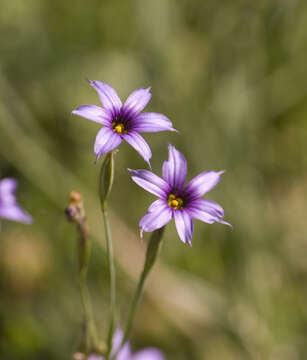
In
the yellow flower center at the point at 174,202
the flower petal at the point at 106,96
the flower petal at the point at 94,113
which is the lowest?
the yellow flower center at the point at 174,202

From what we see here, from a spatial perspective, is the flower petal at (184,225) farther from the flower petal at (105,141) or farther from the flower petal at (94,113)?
the flower petal at (94,113)

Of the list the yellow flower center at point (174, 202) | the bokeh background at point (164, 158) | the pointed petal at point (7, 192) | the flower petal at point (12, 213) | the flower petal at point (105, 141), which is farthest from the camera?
the bokeh background at point (164, 158)

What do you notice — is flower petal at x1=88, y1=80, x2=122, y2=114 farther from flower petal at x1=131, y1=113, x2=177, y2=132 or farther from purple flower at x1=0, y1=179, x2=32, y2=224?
purple flower at x1=0, y1=179, x2=32, y2=224

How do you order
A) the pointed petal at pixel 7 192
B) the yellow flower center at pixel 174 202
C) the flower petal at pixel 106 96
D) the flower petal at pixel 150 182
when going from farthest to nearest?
the pointed petal at pixel 7 192 < the yellow flower center at pixel 174 202 < the flower petal at pixel 106 96 < the flower petal at pixel 150 182

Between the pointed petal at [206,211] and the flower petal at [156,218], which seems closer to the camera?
the flower petal at [156,218]

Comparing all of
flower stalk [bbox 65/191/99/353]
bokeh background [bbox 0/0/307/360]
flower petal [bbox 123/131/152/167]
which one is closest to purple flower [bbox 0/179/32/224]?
flower stalk [bbox 65/191/99/353]

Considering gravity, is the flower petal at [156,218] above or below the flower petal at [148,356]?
above

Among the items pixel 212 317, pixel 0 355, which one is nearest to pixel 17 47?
pixel 0 355

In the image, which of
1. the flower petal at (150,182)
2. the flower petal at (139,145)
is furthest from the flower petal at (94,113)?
the flower petal at (150,182)
